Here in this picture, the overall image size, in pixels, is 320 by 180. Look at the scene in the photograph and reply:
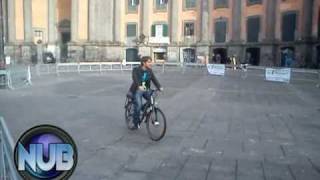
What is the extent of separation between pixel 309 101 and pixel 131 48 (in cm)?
4187

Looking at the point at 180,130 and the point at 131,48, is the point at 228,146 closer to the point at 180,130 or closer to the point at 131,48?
the point at 180,130

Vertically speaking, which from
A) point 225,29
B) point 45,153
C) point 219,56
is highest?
point 225,29

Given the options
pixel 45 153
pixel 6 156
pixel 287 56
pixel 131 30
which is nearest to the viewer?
pixel 45 153

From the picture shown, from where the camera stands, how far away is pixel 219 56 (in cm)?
5266

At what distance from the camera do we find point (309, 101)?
17.3 meters

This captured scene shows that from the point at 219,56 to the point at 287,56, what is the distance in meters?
9.23

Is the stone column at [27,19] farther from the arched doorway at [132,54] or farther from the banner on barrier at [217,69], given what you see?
the banner on barrier at [217,69]

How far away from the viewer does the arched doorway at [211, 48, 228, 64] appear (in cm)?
5247

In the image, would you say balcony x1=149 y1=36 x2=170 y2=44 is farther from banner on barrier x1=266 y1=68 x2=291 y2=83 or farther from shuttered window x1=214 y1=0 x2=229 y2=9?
banner on barrier x1=266 y1=68 x2=291 y2=83

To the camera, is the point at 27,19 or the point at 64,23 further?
the point at 64,23

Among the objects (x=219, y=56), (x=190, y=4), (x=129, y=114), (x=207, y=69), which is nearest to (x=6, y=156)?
(x=129, y=114)

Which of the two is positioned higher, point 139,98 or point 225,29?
point 225,29

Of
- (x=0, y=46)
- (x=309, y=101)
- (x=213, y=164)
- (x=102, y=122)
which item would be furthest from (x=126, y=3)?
(x=213, y=164)

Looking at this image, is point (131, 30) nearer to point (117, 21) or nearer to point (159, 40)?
point (117, 21)
